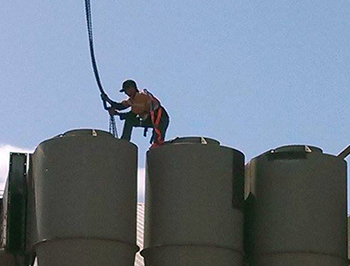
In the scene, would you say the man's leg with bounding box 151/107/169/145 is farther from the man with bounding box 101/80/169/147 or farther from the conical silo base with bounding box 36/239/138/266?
the conical silo base with bounding box 36/239/138/266

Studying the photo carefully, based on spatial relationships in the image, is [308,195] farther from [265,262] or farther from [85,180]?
[85,180]

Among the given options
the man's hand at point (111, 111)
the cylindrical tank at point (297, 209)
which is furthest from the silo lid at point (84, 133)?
the man's hand at point (111, 111)

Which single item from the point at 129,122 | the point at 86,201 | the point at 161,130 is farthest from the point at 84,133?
the point at 129,122

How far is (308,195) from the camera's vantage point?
15.5 m

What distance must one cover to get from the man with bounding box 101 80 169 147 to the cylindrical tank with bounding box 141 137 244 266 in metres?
2.19

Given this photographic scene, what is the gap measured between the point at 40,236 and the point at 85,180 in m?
0.87

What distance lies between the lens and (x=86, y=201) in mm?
14562

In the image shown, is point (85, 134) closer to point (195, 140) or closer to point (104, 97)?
point (195, 140)

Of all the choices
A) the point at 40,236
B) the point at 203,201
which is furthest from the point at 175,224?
the point at 40,236

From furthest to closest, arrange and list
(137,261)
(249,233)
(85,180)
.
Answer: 1. (137,261)
2. (249,233)
3. (85,180)

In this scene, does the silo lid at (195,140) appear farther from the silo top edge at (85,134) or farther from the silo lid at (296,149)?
the silo lid at (296,149)

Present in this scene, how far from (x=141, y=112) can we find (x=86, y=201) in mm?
3404

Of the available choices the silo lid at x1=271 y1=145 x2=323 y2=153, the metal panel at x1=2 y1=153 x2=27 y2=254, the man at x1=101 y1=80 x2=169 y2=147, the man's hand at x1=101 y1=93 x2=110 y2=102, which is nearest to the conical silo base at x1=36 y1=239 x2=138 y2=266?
the metal panel at x1=2 y1=153 x2=27 y2=254

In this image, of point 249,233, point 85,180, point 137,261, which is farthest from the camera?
point 137,261
